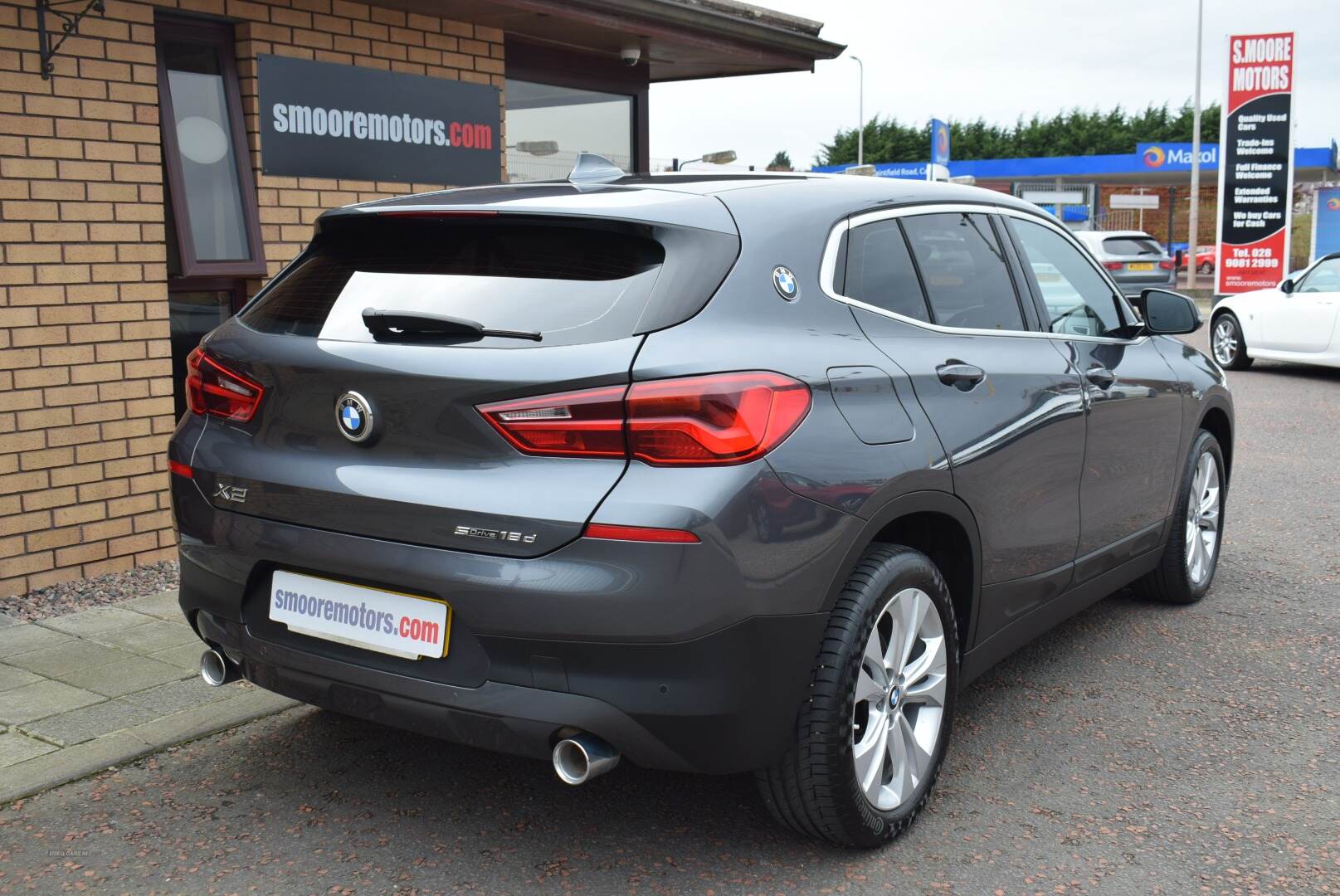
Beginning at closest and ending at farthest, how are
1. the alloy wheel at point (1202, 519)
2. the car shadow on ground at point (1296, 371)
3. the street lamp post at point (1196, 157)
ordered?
1. the alloy wheel at point (1202, 519)
2. the car shadow on ground at point (1296, 371)
3. the street lamp post at point (1196, 157)

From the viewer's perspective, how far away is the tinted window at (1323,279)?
14789mm

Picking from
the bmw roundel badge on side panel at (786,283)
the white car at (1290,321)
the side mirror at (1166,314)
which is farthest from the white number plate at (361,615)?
the white car at (1290,321)

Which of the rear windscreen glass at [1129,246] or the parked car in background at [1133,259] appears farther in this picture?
the rear windscreen glass at [1129,246]

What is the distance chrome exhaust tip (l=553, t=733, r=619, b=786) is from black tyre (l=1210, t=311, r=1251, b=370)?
49.2 feet

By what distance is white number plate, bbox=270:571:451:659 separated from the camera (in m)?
2.97

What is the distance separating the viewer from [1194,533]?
561 centimetres

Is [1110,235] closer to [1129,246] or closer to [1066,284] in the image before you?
[1129,246]

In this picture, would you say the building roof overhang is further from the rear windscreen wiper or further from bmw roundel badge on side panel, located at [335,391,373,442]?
bmw roundel badge on side panel, located at [335,391,373,442]

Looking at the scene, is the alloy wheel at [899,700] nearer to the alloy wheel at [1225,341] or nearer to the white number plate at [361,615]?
the white number plate at [361,615]

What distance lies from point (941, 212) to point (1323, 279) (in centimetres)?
1269

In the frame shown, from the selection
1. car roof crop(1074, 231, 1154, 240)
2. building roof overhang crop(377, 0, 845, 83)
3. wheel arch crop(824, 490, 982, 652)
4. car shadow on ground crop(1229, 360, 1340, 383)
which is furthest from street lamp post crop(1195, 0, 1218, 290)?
wheel arch crop(824, 490, 982, 652)

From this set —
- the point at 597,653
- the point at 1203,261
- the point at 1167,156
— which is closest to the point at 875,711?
the point at 597,653

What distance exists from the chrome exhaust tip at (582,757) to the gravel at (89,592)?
10.7ft

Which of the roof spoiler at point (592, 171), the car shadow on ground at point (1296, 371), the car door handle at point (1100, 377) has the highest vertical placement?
the roof spoiler at point (592, 171)
